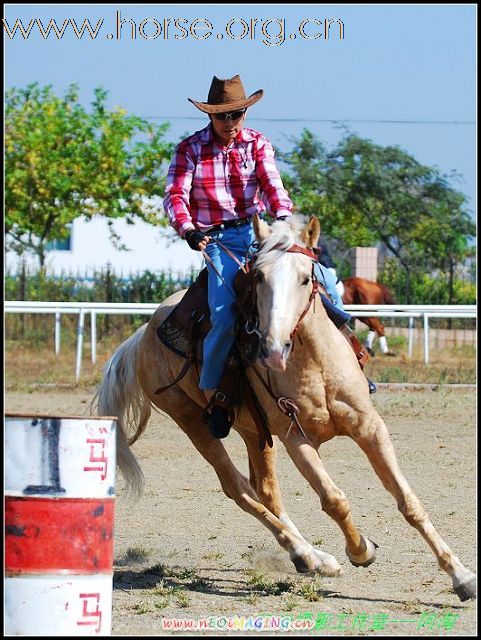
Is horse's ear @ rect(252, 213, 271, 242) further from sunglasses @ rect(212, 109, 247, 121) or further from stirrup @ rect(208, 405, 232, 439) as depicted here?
stirrup @ rect(208, 405, 232, 439)

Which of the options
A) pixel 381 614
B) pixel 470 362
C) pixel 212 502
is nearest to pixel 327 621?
pixel 381 614

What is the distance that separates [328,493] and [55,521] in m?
1.59

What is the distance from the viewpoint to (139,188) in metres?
29.8

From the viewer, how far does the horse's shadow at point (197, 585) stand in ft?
18.1

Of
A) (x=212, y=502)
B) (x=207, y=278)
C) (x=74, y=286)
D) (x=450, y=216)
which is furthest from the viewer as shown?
(x=450, y=216)

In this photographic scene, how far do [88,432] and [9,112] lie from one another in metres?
26.6

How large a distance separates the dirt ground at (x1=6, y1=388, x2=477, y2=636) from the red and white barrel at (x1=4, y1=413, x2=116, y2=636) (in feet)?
1.30

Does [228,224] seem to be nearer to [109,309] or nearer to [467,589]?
[467,589]

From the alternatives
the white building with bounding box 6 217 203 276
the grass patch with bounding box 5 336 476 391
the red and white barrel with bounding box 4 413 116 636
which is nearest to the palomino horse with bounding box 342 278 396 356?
the grass patch with bounding box 5 336 476 391

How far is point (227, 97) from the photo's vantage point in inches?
249

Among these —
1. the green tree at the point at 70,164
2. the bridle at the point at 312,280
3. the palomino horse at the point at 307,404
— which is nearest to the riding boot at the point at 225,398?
the palomino horse at the point at 307,404

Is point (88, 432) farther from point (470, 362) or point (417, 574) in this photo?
point (470, 362)

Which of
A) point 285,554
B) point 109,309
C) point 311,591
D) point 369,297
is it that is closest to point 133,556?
point 285,554

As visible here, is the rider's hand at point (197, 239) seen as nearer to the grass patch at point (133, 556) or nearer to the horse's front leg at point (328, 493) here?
the horse's front leg at point (328, 493)
